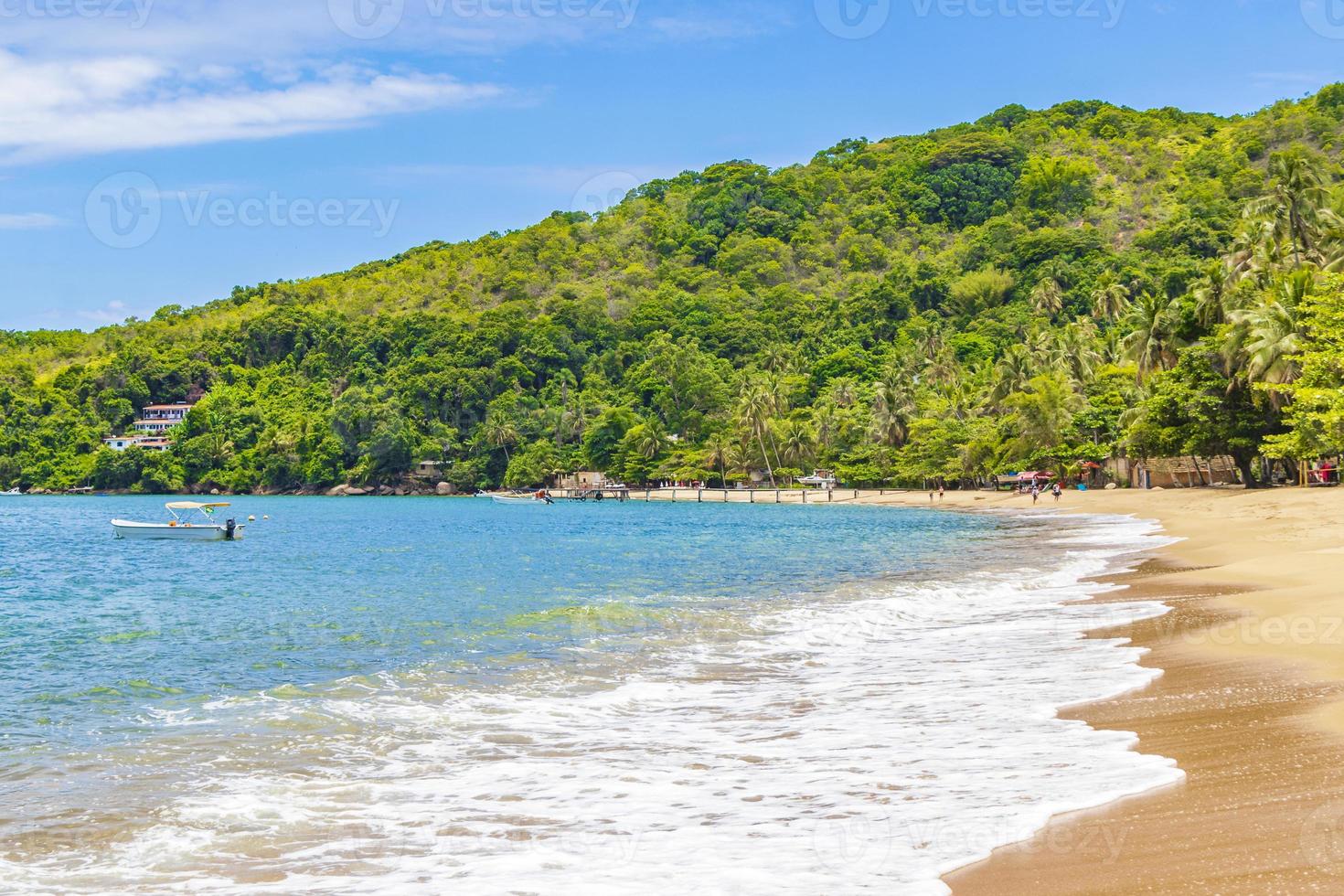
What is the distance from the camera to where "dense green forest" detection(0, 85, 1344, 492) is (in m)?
85.6

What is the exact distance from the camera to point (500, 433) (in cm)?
13975

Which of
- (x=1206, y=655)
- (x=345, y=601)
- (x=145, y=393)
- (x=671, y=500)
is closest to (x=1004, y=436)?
(x=671, y=500)

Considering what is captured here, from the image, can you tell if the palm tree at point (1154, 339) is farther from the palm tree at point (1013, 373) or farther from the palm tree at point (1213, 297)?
→ the palm tree at point (1013, 373)

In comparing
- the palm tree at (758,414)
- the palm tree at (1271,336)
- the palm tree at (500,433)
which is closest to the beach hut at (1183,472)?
the palm tree at (1271,336)

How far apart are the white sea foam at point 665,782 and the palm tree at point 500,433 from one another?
4988 inches

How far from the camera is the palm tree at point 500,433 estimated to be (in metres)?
140

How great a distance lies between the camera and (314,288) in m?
194

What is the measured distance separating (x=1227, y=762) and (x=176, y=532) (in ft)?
166

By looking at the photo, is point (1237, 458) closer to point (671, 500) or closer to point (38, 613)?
point (38, 613)

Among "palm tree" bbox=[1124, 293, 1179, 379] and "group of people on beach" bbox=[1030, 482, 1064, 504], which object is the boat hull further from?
"palm tree" bbox=[1124, 293, 1179, 379]

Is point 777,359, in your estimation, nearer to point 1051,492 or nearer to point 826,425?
point 826,425

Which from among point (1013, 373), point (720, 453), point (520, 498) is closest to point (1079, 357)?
point (1013, 373)

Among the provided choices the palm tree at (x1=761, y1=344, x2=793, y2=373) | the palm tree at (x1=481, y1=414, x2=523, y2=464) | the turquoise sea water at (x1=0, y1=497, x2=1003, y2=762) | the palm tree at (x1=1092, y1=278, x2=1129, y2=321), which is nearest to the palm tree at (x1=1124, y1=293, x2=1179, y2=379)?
the turquoise sea water at (x1=0, y1=497, x2=1003, y2=762)

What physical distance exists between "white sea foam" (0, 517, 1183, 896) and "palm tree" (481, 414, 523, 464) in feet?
416
